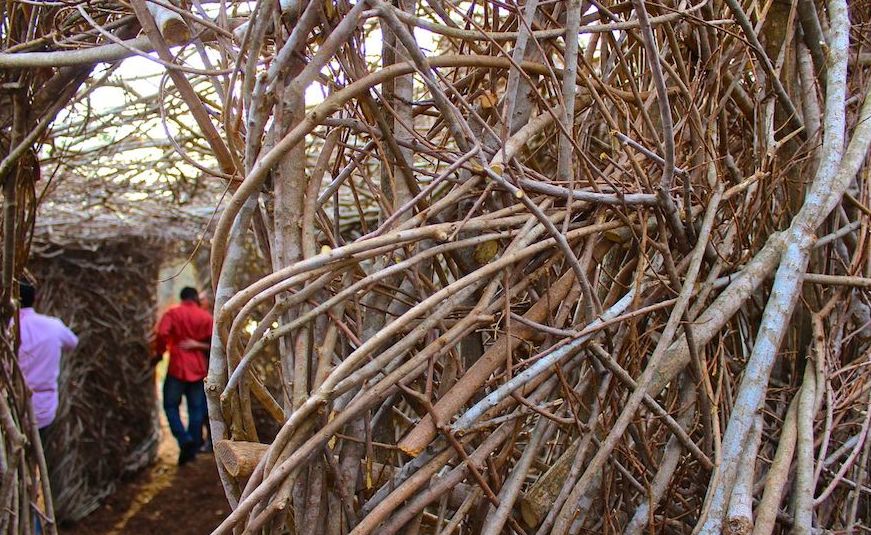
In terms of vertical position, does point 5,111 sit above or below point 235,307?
above

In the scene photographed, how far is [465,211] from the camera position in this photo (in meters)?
1.80

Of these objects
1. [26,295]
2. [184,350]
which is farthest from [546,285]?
[184,350]

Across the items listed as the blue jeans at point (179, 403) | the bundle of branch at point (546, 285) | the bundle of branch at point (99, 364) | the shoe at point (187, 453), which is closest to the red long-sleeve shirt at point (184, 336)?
the blue jeans at point (179, 403)

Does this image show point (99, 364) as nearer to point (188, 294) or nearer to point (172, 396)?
point (172, 396)

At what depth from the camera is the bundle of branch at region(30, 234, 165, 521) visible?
6254 mm

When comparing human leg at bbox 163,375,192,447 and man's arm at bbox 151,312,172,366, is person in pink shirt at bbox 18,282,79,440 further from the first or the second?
human leg at bbox 163,375,192,447

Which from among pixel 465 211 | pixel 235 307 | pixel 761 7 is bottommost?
pixel 235 307

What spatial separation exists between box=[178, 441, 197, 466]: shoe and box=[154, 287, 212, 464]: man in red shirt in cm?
15

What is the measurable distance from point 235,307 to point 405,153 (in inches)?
20.6

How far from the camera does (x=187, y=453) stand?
26.2 ft

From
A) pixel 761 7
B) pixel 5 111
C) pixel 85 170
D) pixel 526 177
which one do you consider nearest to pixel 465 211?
pixel 526 177

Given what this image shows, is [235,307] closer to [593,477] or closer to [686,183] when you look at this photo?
[593,477]

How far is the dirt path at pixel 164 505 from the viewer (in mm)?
6367

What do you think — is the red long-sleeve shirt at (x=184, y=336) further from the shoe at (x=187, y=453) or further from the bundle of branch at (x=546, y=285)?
the bundle of branch at (x=546, y=285)
